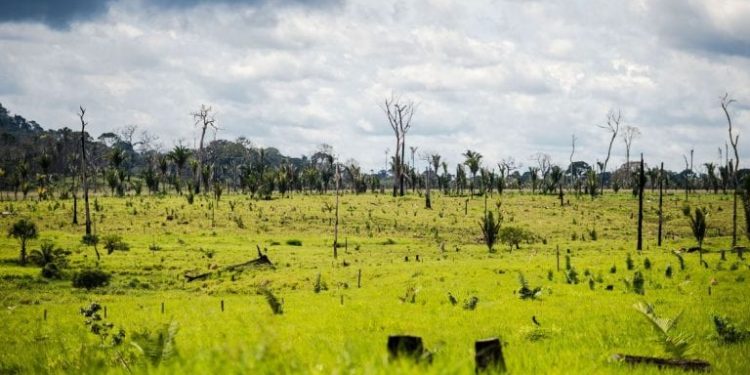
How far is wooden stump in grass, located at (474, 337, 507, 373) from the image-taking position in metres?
4.24

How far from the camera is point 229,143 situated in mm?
177125

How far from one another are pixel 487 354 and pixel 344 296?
18.3 meters

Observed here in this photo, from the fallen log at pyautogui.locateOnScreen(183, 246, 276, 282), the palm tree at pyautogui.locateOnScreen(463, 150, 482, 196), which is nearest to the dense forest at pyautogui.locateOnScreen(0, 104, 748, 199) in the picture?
the palm tree at pyautogui.locateOnScreen(463, 150, 482, 196)

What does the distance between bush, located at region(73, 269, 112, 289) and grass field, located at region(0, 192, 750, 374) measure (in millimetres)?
680

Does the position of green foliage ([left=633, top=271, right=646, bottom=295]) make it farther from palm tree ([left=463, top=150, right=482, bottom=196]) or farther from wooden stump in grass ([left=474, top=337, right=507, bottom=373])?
palm tree ([left=463, top=150, right=482, bottom=196])

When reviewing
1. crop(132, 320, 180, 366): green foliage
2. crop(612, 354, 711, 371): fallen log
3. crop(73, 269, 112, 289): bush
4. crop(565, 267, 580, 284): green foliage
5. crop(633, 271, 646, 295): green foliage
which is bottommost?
crop(73, 269, 112, 289): bush

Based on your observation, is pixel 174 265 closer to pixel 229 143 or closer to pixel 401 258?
pixel 401 258

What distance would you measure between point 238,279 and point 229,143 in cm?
15407

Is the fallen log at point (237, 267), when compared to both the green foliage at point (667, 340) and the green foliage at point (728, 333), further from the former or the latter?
the green foliage at point (667, 340)

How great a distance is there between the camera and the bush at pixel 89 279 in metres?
27.1

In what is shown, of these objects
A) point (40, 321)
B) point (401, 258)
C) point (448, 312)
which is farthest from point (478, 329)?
point (401, 258)

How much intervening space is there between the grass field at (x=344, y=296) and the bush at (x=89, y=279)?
680 mm

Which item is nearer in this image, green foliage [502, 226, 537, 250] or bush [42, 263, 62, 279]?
bush [42, 263, 62, 279]

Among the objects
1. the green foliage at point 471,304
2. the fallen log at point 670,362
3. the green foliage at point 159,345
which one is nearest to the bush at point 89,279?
the green foliage at point 471,304
